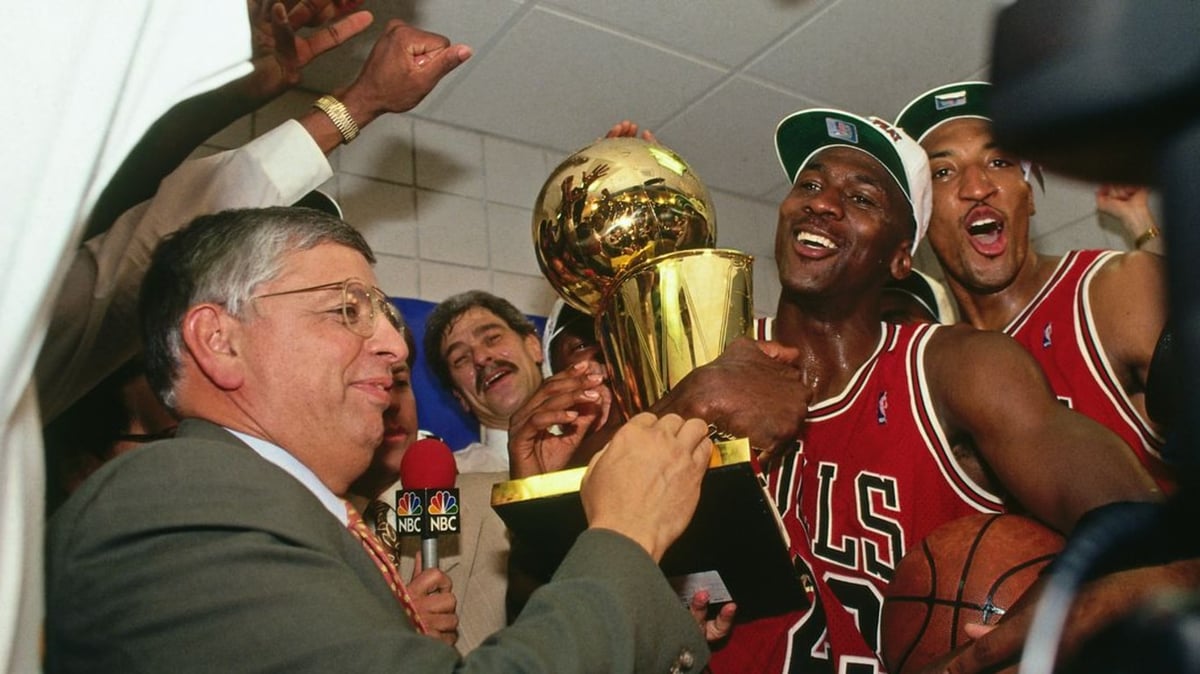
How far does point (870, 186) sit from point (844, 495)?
62cm

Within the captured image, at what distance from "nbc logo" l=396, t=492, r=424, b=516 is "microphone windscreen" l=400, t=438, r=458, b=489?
4 centimetres

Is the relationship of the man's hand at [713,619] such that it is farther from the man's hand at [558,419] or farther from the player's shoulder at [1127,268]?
the player's shoulder at [1127,268]

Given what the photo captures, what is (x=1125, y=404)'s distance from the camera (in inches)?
73.9

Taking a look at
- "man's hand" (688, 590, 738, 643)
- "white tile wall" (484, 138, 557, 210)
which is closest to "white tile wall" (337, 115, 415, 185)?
"white tile wall" (484, 138, 557, 210)

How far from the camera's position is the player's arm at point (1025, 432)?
4.28 feet

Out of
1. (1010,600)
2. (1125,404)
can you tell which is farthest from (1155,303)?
(1010,600)

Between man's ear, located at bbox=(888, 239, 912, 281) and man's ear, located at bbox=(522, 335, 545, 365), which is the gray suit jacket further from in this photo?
man's ear, located at bbox=(522, 335, 545, 365)

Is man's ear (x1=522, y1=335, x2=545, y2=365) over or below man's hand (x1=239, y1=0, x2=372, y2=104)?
below

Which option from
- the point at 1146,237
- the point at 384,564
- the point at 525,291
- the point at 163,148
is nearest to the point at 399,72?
the point at 163,148

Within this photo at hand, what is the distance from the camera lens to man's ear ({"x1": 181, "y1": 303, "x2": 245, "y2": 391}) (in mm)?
1285

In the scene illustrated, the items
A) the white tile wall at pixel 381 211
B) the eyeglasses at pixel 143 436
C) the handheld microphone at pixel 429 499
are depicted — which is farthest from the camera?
the white tile wall at pixel 381 211

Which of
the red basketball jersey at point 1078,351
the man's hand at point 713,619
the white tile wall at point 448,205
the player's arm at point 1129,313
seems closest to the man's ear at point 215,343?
the man's hand at point 713,619

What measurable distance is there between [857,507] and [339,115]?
126cm

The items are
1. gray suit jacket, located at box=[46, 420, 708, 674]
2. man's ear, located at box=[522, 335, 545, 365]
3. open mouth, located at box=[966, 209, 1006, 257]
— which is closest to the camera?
gray suit jacket, located at box=[46, 420, 708, 674]
